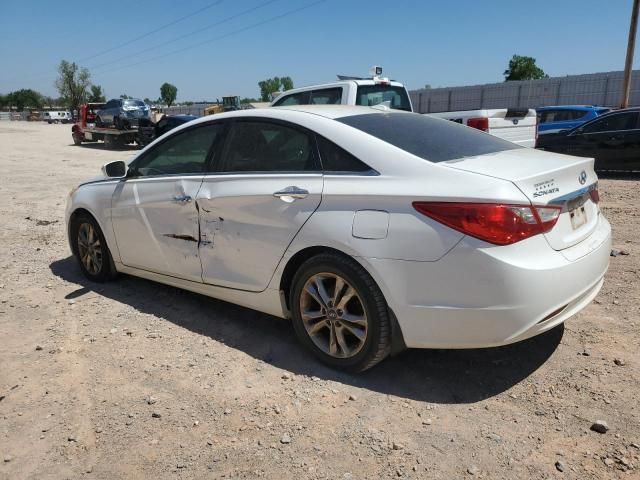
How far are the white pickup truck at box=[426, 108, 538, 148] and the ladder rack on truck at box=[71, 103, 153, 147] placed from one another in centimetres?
1633

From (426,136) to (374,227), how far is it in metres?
0.88

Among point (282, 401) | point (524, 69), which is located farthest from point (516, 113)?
point (524, 69)

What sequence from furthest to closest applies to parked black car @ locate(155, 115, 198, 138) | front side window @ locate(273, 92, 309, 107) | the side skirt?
1. parked black car @ locate(155, 115, 198, 138)
2. front side window @ locate(273, 92, 309, 107)
3. the side skirt

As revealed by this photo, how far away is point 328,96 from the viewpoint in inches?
355

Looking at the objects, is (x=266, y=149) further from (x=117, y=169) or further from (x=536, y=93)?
(x=536, y=93)

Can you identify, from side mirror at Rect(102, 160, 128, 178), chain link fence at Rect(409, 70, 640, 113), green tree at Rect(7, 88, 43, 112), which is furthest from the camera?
green tree at Rect(7, 88, 43, 112)

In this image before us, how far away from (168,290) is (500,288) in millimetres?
3216

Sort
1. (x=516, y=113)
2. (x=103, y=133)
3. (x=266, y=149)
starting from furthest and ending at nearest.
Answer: (x=103, y=133)
(x=516, y=113)
(x=266, y=149)

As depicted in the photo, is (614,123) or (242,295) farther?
(614,123)

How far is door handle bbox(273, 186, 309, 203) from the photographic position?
10.4 ft

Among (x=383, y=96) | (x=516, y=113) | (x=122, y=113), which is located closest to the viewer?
(x=383, y=96)

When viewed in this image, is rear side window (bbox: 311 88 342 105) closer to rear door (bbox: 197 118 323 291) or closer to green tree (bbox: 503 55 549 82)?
rear door (bbox: 197 118 323 291)

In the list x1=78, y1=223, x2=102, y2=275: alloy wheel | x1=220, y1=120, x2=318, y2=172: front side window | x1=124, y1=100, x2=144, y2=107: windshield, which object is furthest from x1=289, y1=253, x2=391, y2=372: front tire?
x1=124, y1=100, x2=144, y2=107: windshield

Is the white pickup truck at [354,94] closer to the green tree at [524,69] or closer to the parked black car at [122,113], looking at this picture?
the parked black car at [122,113]
